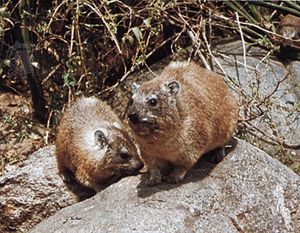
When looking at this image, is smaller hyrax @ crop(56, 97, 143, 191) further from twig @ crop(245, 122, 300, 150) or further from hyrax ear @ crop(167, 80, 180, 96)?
twig @ crop(245, 122, 300, 150)

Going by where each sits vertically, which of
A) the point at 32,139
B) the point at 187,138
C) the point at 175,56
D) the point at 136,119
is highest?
the point at 136,119

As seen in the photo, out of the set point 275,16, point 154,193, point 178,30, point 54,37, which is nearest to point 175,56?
Answer: point 178,30

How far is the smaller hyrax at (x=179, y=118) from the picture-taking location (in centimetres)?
537

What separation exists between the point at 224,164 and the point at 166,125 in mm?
806

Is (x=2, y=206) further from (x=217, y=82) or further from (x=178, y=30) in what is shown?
(x=178, y=30)

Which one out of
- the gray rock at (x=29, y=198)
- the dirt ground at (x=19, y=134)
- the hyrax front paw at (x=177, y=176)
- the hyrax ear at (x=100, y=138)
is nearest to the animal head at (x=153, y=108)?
the hyrax front paw at (x=177, y=176)

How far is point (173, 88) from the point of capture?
18.3 feet

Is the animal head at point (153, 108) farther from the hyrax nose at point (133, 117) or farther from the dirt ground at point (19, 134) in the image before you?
the dirt ground at point (19, 134)

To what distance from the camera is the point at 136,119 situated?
5.23 meters

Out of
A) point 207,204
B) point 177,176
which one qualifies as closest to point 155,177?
point 177,176

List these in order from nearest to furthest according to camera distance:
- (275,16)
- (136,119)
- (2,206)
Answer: (136,119), (2,206), (275,16)

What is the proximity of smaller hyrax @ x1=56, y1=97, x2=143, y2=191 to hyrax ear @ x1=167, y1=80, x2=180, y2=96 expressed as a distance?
1250 mm

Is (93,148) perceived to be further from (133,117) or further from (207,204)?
(133,117)

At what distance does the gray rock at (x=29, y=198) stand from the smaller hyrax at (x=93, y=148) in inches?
6.4
